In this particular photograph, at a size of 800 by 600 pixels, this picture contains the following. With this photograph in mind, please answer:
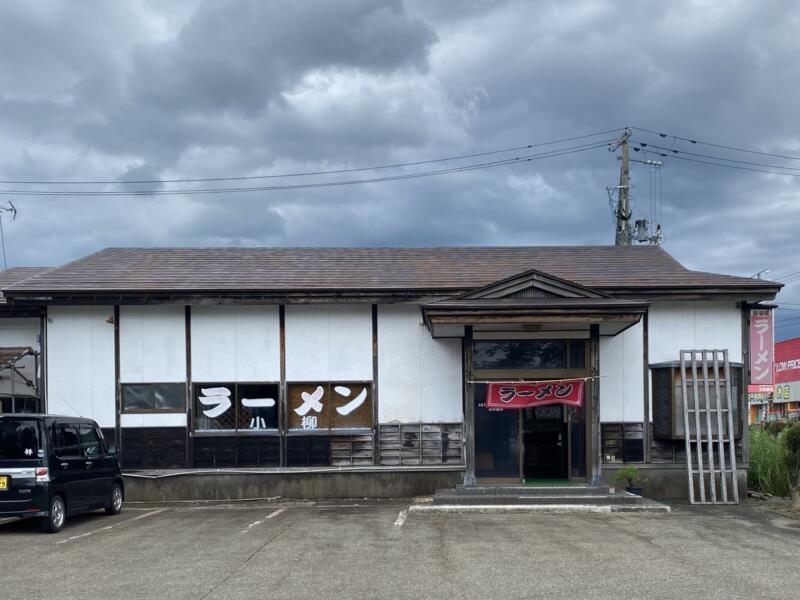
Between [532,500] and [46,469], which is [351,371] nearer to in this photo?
[532,500]

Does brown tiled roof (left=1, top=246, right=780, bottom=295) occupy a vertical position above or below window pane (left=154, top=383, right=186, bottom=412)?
above

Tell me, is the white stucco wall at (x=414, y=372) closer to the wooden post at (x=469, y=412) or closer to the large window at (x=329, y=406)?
the large window at (x=329, y=406)

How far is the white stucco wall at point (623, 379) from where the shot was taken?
15.3 metres

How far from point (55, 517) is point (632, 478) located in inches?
381

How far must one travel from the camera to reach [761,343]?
52.0ft

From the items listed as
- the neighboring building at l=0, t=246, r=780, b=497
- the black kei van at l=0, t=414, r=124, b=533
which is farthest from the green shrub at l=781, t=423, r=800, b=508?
the black kei van at l=0, t=414, r=124, b=533

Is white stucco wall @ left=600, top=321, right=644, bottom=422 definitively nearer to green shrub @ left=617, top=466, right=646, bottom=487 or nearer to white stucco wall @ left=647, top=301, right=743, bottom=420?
white stucco wall @ left=647, top=301, right=743, bottom=420

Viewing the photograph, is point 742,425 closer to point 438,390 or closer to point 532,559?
point 438,390

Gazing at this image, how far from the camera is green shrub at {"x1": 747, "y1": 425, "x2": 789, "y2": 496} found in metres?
15.5

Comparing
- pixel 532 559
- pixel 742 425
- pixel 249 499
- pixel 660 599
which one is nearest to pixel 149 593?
pixel 532 559

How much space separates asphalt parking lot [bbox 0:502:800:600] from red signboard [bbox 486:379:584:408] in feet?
7.48

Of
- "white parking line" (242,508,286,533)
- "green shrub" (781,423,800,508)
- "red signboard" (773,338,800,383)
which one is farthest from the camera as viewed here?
"red signboard" (773,338,800,383)

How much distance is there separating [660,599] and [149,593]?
4.71 meters

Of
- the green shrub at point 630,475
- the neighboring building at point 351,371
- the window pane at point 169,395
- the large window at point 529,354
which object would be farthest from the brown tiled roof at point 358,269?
the green shrub at point 630,475
